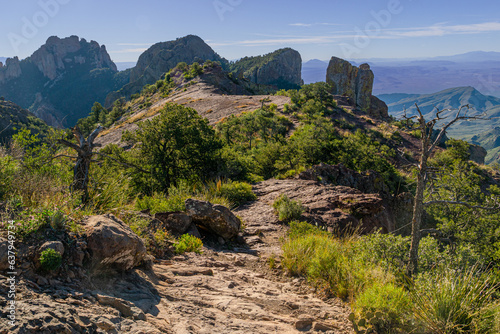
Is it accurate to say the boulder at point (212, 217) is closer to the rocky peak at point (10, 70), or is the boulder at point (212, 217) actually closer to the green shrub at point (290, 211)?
the green shrub at point (290, 211)

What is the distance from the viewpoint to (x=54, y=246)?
3.25 meters

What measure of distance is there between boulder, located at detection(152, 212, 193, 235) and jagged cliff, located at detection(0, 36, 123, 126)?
160941 mm

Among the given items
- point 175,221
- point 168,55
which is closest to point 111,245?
point 175,221

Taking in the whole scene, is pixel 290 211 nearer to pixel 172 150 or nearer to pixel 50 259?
pixel 172 150

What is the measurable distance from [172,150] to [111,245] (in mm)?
8459

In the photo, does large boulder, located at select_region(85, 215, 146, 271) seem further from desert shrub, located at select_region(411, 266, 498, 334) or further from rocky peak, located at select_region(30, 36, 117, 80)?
rocky peak, located at select_region(30, 36, 117, 80)

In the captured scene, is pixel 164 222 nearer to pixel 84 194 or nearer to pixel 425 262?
pixel 84 194

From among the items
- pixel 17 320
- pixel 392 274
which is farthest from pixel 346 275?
pixel 17 320

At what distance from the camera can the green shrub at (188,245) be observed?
19.1 ft

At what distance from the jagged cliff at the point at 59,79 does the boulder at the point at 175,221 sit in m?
161

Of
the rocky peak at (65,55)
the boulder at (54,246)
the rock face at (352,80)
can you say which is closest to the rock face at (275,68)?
the rock face at (352,80)

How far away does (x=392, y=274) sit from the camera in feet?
15.0

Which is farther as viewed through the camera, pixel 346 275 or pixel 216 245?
pixel 216 245

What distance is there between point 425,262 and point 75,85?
19670 centimetres
